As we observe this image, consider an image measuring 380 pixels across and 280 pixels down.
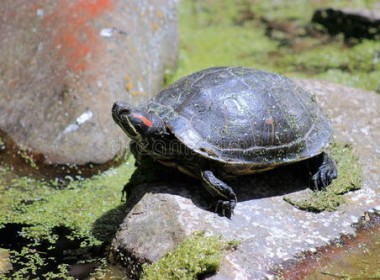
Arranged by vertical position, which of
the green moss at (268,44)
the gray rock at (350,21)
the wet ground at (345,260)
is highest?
the wet ground at (345,260)

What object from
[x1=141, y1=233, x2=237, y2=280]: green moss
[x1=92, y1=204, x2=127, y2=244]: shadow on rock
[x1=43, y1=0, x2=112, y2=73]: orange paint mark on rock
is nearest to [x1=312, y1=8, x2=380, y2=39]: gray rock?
[x1=43, y1=0, x2=112, y2=73]: orange paint mark on rock

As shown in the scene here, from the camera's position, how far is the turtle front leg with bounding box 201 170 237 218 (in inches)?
161

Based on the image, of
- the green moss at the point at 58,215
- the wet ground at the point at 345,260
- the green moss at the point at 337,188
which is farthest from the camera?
the green moss at the point at 337,188

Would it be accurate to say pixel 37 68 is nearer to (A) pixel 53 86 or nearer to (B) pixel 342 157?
(A) pixel 53 86

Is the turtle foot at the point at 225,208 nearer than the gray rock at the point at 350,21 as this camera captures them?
Yes

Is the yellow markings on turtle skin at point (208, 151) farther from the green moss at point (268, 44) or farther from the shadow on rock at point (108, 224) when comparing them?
the green moss at point (268, 44)

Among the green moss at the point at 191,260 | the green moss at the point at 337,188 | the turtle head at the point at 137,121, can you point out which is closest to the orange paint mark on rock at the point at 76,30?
the turtle head at the point at 137,121

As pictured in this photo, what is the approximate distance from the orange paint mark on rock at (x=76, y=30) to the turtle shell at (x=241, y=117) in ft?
5.72

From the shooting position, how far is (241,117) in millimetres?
4281

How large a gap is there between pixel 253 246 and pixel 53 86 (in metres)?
2.83

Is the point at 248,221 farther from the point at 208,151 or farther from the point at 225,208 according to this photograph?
the point at 208,151

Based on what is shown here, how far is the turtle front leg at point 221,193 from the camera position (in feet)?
13.5

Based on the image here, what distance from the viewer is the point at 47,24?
6211mm

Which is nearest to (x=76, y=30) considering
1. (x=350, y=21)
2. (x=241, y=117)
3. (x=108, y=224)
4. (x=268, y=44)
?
(x=108, y=224)
